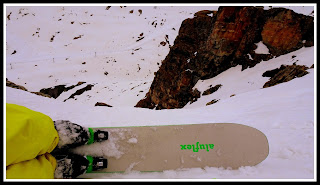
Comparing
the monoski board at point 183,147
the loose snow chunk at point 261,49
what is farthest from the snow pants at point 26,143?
the loose snow chunk at point 261,49

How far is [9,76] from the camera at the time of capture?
1709cm

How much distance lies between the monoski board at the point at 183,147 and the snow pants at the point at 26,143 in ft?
2.69

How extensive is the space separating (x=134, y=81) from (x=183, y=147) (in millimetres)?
13600

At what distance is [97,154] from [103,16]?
84.4 ft

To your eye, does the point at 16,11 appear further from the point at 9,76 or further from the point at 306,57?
the point at 306,57

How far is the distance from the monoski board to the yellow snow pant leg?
26.9 inches

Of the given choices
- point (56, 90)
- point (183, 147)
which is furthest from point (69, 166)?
point (56, 90)

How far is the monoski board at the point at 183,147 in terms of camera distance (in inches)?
92.7

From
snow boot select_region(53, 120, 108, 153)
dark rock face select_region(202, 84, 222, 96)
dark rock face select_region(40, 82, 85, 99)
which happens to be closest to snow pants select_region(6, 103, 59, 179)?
snow boot select_region(53, 120, 108, 153)

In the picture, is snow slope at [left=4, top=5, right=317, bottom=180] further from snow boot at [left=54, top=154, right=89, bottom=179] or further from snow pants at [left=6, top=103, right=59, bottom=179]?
snow pants at [left=6, top=103, right=59, bottom=179]

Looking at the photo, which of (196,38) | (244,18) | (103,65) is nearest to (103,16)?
(103,65)

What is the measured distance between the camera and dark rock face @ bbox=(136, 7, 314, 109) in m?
8.68

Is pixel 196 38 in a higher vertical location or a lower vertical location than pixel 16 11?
lower

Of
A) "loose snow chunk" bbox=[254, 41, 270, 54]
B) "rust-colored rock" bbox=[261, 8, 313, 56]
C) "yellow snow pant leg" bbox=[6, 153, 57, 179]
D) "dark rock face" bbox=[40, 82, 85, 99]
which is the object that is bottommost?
"yellow snow pant leg" bbox=[6, 153, 57, 179]
